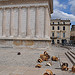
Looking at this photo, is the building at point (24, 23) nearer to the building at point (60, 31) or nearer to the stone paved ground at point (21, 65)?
the stone paved ground at point (21, 65)

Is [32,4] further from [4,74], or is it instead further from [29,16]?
[4,74]

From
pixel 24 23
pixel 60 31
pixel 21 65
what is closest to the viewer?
pixel 21 65

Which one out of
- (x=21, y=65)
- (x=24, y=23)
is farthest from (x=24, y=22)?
(x=21, y=65)

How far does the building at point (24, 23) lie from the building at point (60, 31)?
129 feet

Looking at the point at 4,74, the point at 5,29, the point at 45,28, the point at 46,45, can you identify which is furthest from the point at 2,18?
the point at 4,74

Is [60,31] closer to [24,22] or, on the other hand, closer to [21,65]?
[24,22]

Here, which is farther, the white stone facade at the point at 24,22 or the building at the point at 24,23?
the white stone facade at the point at 24,22

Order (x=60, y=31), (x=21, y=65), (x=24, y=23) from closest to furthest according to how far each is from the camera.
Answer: (x=21, y=65)
(x=24, y=23)
(x=60, y=31)

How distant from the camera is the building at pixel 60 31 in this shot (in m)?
56.9

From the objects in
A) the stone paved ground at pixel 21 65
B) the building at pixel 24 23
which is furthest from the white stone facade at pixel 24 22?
the stone paved ground at pixel 21 65

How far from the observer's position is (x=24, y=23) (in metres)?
19.2

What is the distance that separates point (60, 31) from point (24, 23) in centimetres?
4202

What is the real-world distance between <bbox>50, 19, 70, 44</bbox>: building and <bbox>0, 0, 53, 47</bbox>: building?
39460 millimetres

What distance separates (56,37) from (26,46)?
41.1 meters
